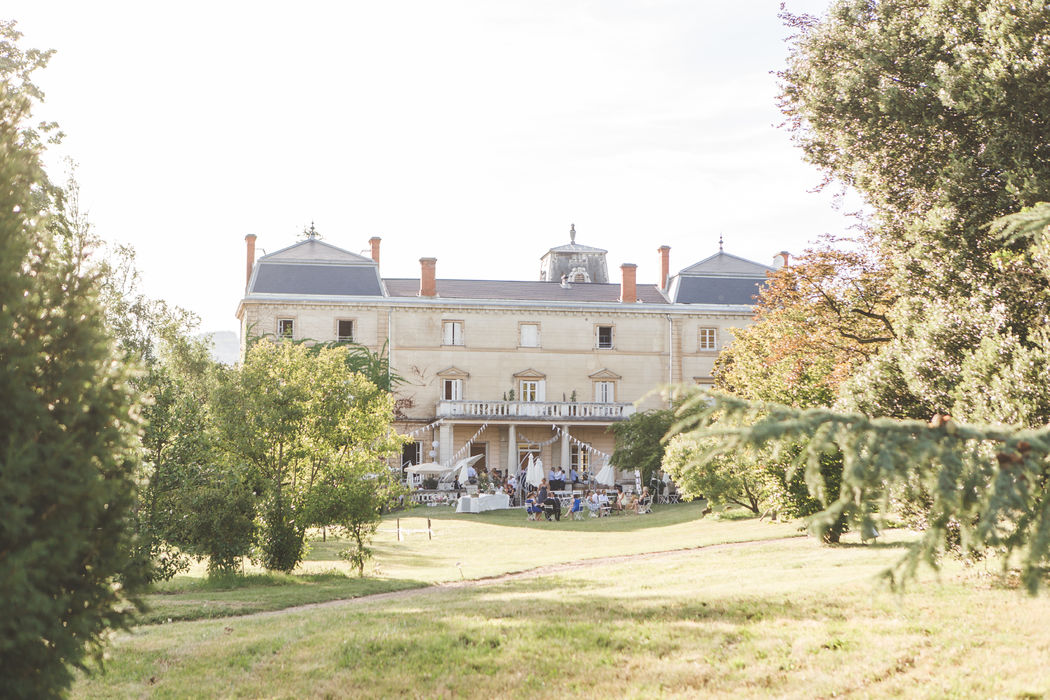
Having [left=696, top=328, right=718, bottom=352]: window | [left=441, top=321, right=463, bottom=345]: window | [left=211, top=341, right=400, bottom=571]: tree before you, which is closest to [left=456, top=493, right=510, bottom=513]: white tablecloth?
[left=441, top=321, right=463, bottom=345]: window

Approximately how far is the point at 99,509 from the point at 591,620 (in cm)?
580

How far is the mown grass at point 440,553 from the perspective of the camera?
1358 cm

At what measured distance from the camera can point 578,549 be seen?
68.2 ft

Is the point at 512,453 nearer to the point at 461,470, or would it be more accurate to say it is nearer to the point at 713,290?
the point at 461,470

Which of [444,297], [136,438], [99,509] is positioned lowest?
[99,509]

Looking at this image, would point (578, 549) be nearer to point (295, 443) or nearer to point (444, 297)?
point (295, 443)

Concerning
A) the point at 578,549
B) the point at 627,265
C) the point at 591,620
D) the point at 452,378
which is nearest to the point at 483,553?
the point at 578,549

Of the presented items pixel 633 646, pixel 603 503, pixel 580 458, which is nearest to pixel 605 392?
pixel 580 458

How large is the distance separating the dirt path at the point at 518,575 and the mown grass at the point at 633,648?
4.16ft

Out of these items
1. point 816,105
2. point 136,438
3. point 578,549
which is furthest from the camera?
point 578,549

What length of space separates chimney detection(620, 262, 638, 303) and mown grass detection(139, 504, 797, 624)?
19.5 metres

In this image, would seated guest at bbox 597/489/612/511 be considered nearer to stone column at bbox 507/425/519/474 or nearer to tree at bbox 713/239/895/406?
stone column at bbox 507/425/519/474

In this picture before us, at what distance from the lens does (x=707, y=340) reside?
167 ft

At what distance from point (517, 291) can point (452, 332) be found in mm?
4747
